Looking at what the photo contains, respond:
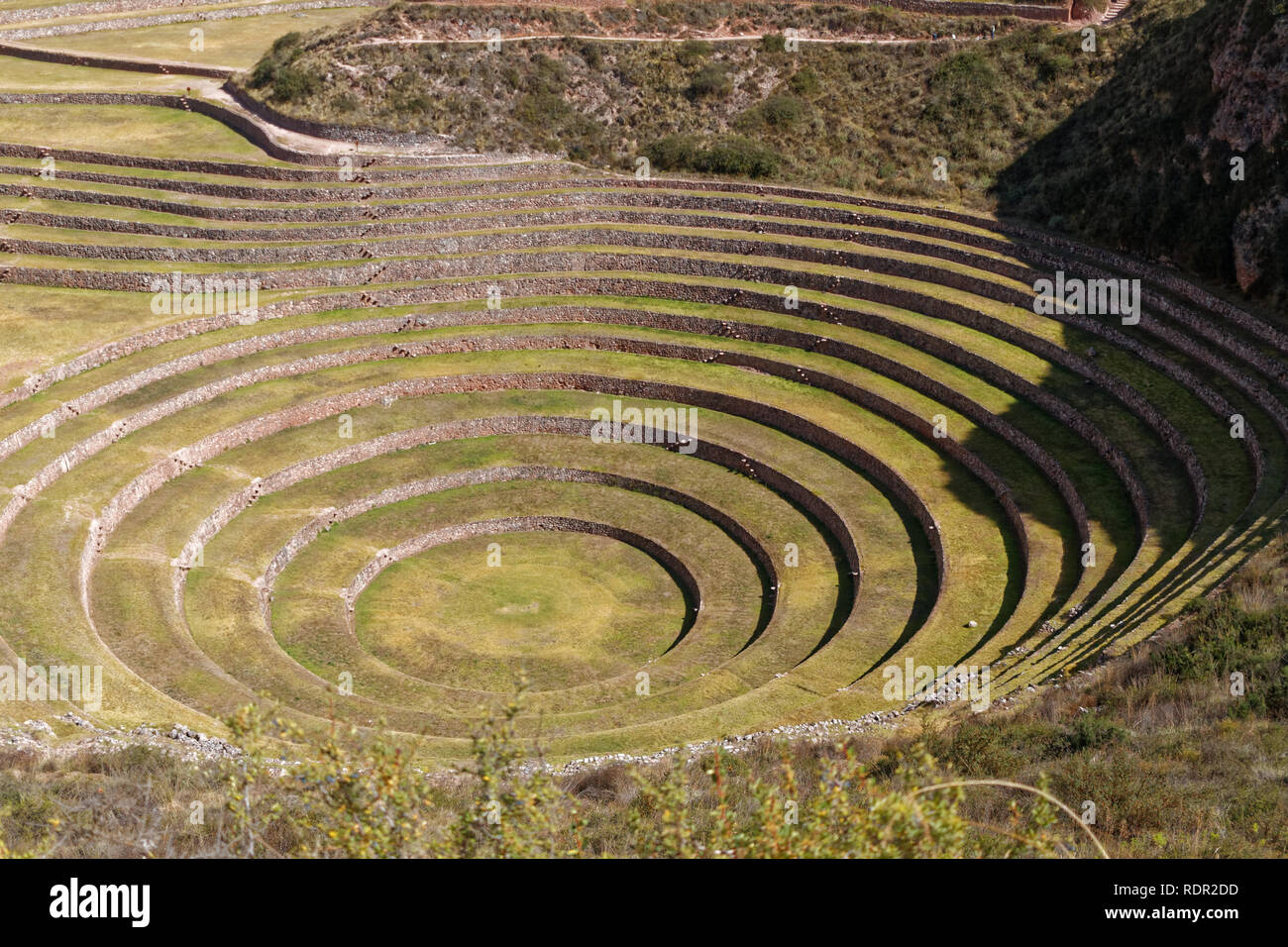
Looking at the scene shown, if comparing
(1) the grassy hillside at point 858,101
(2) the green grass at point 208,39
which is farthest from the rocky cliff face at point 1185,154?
(2) the green grass at point 208,39

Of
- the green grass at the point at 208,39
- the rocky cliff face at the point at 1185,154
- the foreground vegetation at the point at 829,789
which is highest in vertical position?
the green grass at the point at 208,39

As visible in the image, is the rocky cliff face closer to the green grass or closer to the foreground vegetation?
the foreground vegetation

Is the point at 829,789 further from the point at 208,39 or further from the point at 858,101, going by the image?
the point at 208,39

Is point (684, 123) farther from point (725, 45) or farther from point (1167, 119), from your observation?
point (1167, 119)

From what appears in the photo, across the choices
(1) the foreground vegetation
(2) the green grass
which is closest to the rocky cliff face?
(1) the foreground vegetation

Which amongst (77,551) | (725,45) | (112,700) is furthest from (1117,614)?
(725,45)

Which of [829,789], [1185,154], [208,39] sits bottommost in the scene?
[829,789]

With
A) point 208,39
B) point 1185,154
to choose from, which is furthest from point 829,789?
point 208,39

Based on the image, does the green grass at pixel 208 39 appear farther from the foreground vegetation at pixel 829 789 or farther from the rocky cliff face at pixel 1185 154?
the foreground vegetation at pixel 829 789
